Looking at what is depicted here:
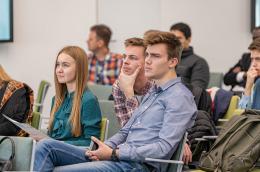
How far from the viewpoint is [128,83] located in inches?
170

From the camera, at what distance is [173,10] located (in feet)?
26.6

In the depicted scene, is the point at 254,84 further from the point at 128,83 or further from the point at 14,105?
the point at 14,105

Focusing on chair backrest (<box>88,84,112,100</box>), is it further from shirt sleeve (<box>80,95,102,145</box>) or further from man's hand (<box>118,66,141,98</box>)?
shirt sleeve (<box>80,95,102,145</box>)

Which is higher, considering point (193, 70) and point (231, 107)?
point (193, 70)

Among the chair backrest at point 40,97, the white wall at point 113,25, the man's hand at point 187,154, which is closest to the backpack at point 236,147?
the man's hand at point 187,154

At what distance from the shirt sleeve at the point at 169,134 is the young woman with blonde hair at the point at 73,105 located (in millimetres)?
576

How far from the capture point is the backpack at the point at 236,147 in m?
3.79

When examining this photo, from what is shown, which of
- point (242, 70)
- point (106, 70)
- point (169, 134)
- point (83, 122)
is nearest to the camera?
point (169, 134)

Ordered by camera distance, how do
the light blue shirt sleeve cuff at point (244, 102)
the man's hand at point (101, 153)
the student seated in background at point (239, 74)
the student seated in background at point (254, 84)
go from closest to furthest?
1. the man's hand at point (101, 153)
2. the student seated in background at point (254, 84)
3. the light blue shirt sleeve cuff at point (244, 102)
4. the student seated in background at point (239, 74)

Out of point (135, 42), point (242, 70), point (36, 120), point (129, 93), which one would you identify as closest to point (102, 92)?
point (36, 120)

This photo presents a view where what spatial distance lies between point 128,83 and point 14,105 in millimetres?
780

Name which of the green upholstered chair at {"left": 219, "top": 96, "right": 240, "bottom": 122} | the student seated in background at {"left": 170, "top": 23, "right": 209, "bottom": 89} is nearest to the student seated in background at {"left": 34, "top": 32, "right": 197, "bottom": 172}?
the green upholstered chair at {"left": 219, "top": 96, "right": 240, "bottom": 122}

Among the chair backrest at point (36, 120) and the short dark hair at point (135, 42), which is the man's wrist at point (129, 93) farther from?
the chair backrest at point (36, 120)

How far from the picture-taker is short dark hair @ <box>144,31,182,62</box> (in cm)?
379
